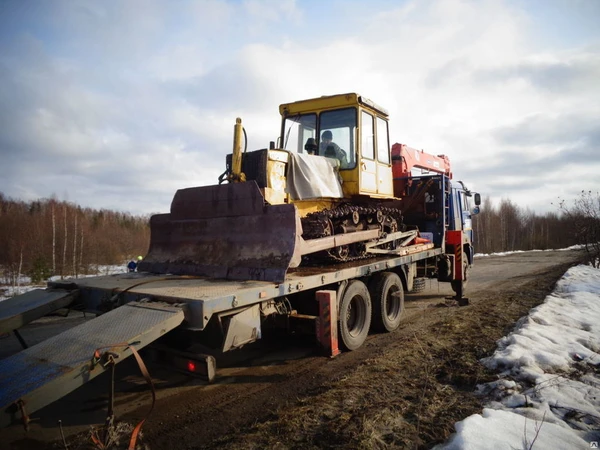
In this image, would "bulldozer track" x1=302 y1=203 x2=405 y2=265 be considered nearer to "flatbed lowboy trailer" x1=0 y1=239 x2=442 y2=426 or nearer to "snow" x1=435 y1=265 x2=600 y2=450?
"flatbed lowboy trailer" x1=0 y1=239 x2=442 y2=426

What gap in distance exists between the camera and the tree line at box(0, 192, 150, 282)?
19234 millimetres

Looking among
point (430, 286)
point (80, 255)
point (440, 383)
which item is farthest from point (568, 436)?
point (80, 255)

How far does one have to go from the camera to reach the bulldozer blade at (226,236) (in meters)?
4.97

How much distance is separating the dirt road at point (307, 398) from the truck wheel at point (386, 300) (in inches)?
17.0

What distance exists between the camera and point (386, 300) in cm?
712

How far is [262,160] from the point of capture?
5961 mm

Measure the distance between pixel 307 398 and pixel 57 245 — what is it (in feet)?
77.0

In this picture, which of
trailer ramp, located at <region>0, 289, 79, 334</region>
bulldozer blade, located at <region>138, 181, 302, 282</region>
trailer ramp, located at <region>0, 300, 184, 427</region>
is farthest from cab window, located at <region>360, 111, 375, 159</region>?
trailer ramp, located at <region>0, 289, 79, 334</region>

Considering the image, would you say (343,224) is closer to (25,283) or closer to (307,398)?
(307,398)

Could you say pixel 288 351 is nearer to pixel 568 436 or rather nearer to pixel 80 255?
pixel 568 436

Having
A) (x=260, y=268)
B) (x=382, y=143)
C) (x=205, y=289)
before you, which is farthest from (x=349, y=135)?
(x=205, y=289)

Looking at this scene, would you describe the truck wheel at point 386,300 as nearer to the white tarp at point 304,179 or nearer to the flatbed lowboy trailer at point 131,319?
the flatbed lowboy trailer at point 131,319

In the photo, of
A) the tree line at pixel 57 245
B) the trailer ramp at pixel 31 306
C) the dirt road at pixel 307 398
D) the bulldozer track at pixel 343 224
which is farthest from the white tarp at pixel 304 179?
the tree line at pixel 57 245

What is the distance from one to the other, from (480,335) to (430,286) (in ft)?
22.6
